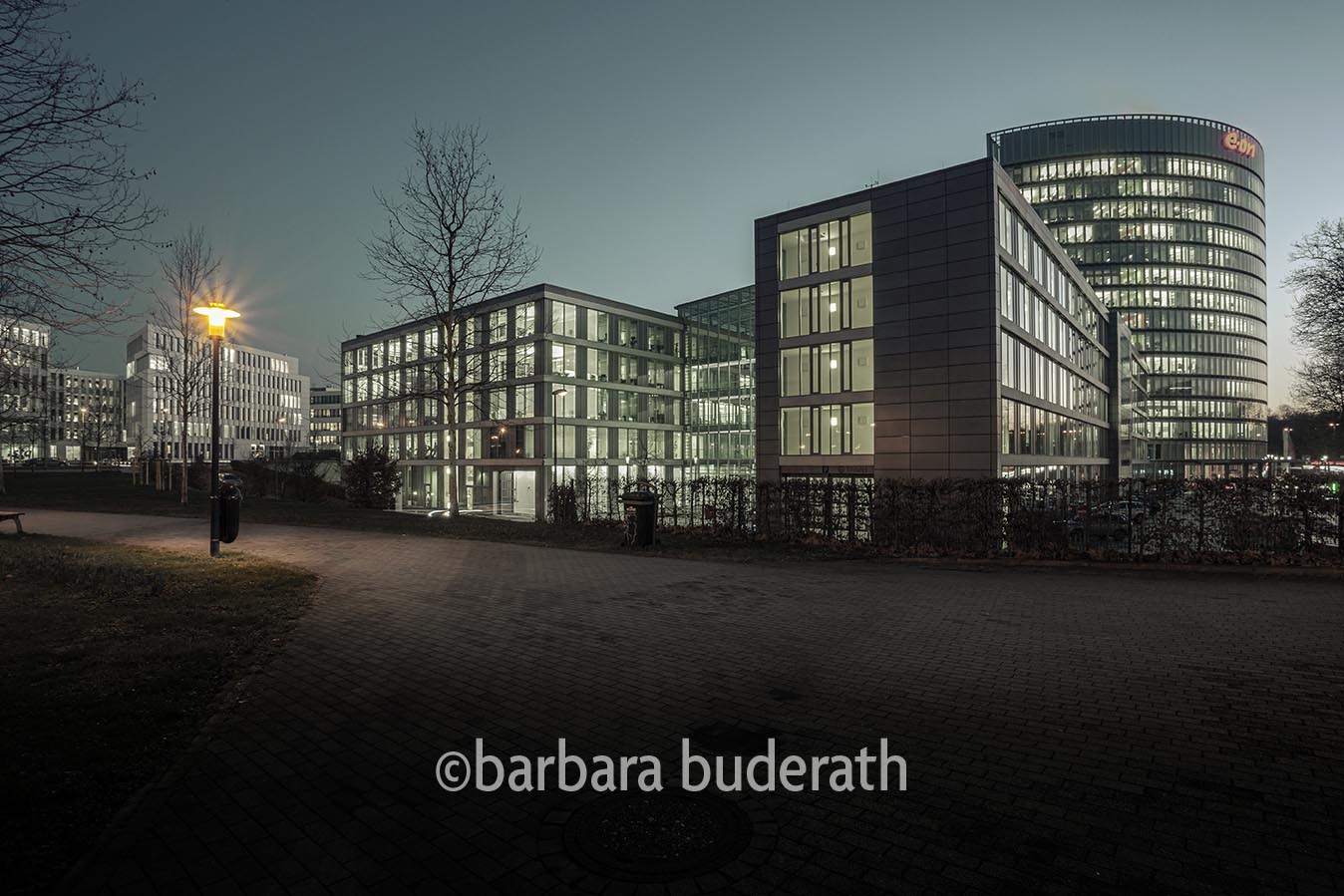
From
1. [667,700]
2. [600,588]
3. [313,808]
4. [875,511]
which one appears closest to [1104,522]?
[875,511]

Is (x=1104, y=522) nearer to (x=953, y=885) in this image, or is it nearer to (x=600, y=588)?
(x=600, y=588)

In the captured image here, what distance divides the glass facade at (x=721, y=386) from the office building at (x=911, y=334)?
19.1 metres

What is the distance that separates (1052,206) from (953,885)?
122m

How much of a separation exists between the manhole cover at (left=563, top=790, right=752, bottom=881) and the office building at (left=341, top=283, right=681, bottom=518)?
40603mm

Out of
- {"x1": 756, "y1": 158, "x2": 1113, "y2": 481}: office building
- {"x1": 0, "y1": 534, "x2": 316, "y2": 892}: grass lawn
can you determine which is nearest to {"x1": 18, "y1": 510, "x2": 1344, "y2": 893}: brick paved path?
{"x1": 0, "y1": 534, "x2": 316, "y2": 892}: grass lawn

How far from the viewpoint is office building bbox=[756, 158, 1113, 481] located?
27.7 m

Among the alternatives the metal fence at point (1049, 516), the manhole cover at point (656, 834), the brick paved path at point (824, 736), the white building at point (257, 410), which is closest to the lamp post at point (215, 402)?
the brick paved path at point (824, 736)

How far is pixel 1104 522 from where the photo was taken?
14.2m

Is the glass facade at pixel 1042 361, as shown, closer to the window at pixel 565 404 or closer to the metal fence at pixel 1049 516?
the metal fence at pixel 1049 516

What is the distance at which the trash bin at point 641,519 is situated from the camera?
16453 mm

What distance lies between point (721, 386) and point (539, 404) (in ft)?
51.9

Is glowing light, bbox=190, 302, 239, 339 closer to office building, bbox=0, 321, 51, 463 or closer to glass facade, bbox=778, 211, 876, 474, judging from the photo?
office building, bbox=0, 321, 51, 463

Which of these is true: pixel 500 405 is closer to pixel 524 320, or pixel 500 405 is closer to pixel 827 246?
pixel 524 320

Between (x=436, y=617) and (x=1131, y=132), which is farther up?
(x=1131, y=132)
